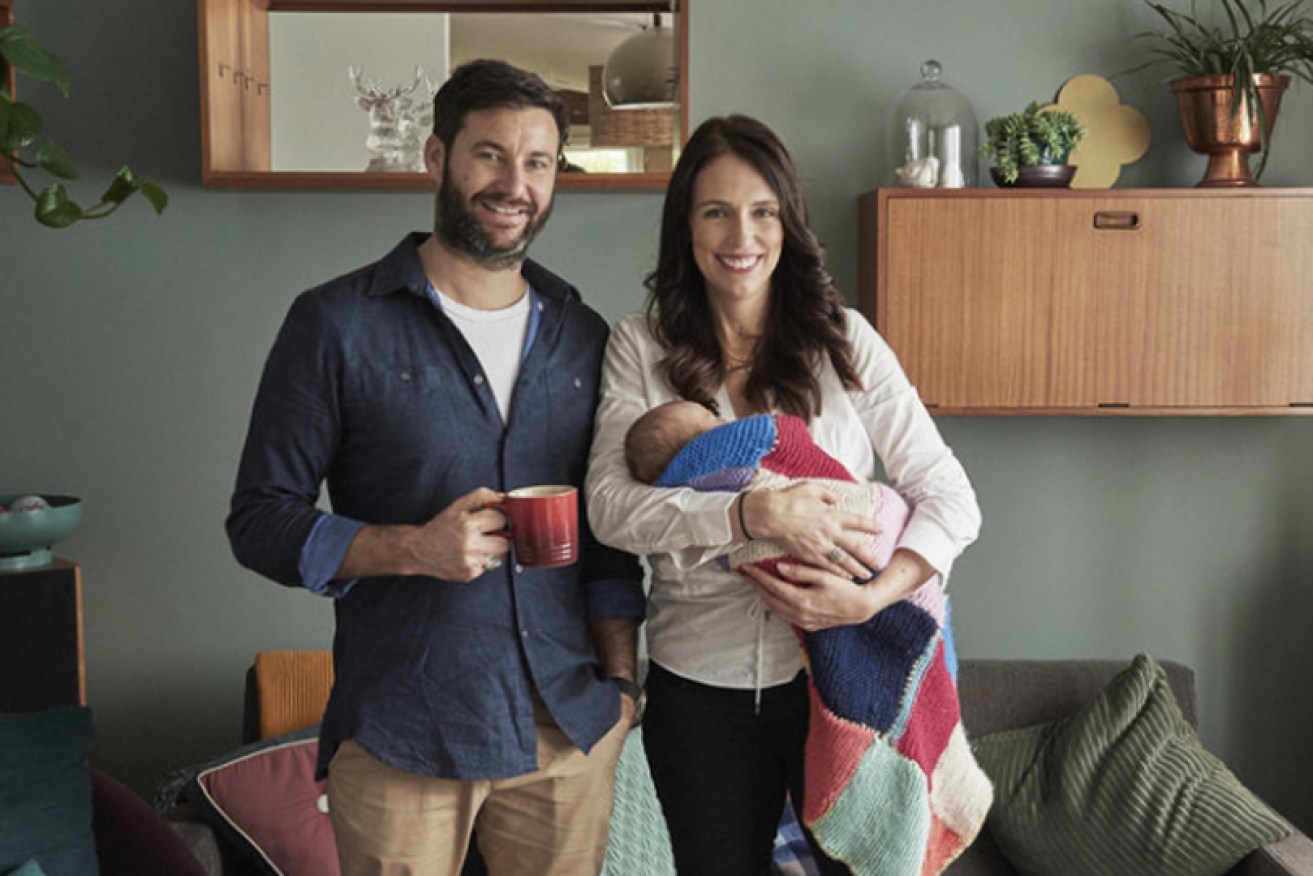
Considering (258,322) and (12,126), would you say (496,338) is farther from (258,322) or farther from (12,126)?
(258,322)

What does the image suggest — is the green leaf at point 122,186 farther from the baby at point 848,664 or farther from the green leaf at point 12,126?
the baby at point 848,664

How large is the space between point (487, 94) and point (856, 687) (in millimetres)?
908

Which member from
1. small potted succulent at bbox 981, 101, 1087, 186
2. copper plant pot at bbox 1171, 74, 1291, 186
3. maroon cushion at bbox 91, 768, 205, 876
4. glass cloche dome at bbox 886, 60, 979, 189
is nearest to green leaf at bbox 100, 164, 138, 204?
maroon cushion at bbox 91, 768, 205, 876

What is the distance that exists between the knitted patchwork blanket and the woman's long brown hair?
10 cm

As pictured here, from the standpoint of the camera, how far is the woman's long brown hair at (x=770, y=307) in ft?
6.38

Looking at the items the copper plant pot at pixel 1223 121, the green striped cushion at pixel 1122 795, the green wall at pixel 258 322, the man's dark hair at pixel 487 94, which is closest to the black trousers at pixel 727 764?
the man's dark hair at pixel 487 94

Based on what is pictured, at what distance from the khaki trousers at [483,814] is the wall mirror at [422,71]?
1523mm

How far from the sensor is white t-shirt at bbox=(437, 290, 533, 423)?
1905 mm

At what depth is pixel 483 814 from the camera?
6.45 feet

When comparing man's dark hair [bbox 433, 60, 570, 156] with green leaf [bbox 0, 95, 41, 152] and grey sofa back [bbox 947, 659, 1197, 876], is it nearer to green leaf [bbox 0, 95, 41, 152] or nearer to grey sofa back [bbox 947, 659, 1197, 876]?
green leaf [bbox 0, 95, 41, 152]

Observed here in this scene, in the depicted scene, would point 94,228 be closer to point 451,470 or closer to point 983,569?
point 451,470

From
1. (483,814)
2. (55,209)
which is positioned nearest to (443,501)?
(483,814)

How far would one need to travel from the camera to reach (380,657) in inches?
72.9

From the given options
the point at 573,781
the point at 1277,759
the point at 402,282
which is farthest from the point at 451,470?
the point at 1277,759
